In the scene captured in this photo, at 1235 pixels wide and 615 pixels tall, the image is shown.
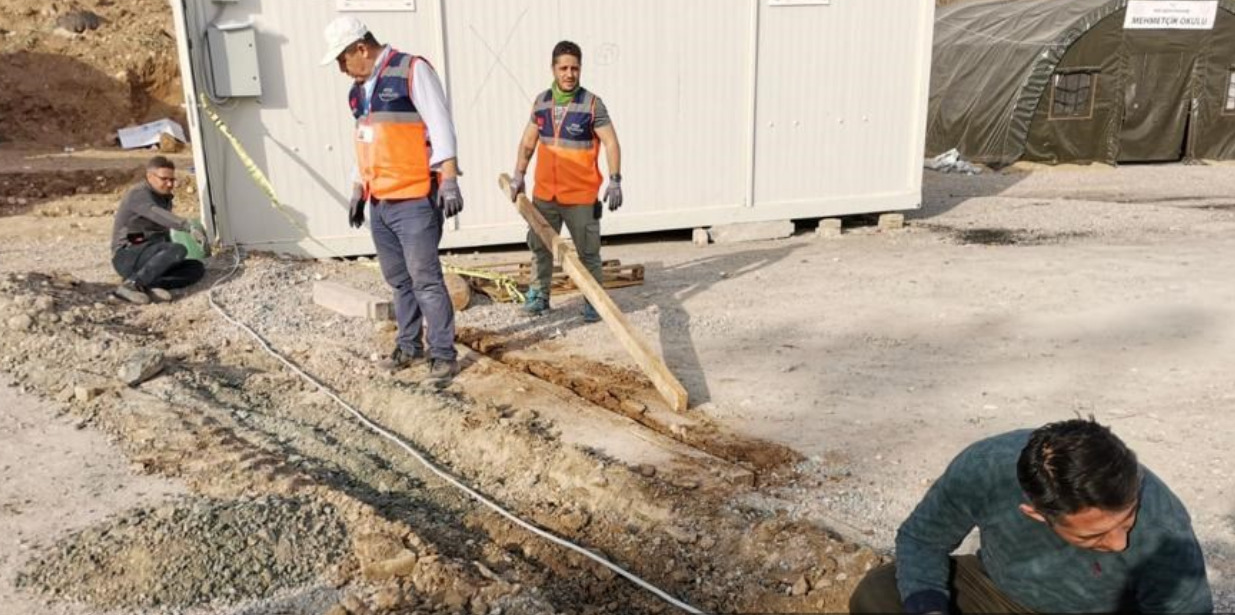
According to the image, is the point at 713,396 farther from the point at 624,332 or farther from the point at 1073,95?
the point at 1073,95

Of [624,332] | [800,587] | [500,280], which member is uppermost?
[624,332]

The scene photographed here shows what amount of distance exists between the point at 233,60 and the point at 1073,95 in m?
15.1

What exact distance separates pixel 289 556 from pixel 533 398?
188cm

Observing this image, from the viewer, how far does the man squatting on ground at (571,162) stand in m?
6.50

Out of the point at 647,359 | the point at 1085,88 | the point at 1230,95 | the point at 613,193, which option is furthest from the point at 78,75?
the point at 1230,95

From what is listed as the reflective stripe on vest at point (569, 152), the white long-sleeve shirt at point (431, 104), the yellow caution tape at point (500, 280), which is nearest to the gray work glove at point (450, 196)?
the white long-sleeve shirt at point (431, 104)

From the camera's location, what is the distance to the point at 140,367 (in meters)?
5.36

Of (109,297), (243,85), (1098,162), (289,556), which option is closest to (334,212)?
(243,85)

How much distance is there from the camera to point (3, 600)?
3.35 m

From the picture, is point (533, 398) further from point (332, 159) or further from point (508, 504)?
point (332, 159)

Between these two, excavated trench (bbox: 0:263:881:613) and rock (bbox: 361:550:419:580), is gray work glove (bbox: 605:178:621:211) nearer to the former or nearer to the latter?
excavated trench (bbox: 0:263:881:613)

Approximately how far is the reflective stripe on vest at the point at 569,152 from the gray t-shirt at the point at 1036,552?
440 centimetres

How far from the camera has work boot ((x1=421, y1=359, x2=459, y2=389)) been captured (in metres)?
5.49

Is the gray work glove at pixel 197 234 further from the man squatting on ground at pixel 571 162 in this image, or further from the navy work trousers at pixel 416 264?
the man squatting on ground at pixel 571 162
